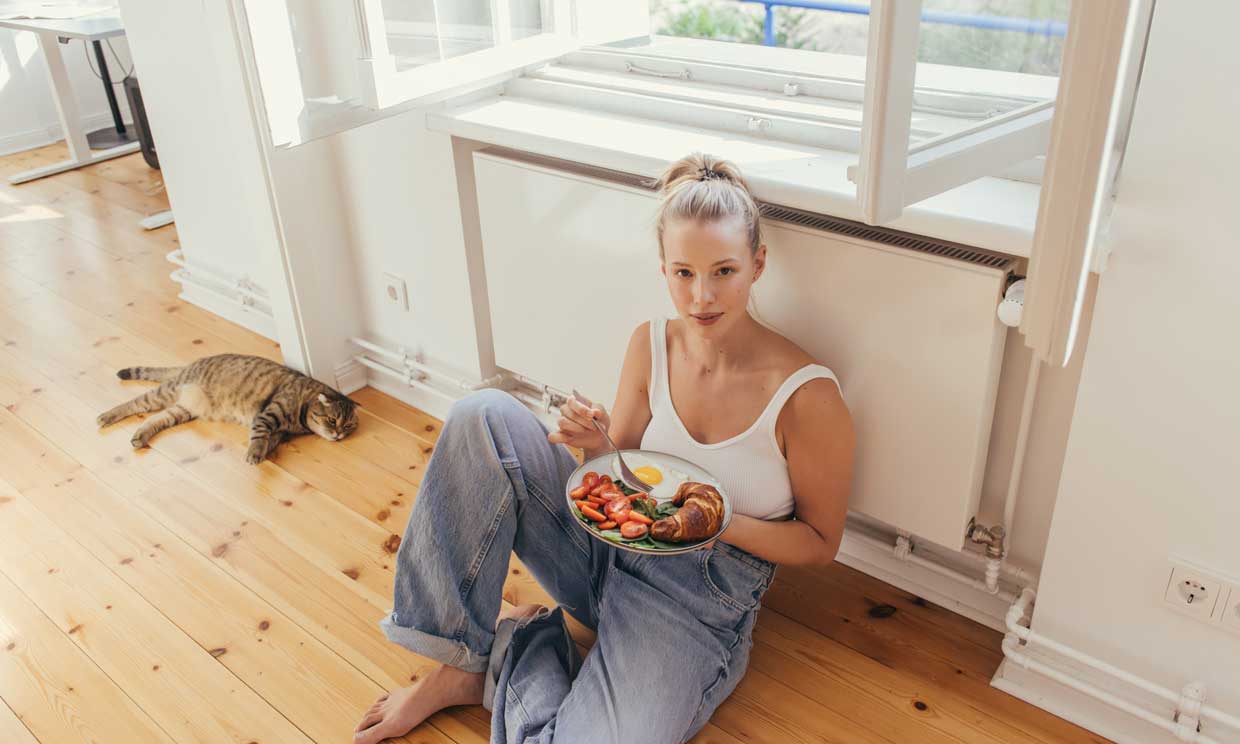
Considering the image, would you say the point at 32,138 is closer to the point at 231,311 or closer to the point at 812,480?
the point at 231,311

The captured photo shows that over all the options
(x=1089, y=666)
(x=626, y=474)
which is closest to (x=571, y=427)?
(x=626, y=474)

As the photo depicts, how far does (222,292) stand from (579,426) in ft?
6.28

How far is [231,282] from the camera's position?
118 inches

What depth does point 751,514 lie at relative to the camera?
162cm

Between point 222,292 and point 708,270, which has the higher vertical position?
point 708,270

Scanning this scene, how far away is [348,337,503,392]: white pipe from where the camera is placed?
7.88 feet

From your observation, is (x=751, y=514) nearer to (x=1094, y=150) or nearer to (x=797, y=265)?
(x=797, y=265)

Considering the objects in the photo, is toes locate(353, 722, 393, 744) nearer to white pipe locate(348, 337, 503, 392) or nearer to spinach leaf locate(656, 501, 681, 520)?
spinach leaf locate(656, 501, 681, 520)

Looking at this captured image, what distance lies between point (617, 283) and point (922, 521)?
71 cm

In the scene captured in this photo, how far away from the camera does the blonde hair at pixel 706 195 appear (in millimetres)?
1474

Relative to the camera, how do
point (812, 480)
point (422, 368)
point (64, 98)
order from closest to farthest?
point (812, 480)
point (422, 368)
point (64, 98)

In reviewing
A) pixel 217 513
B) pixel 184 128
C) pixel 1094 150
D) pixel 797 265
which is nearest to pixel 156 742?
pixel 217 513

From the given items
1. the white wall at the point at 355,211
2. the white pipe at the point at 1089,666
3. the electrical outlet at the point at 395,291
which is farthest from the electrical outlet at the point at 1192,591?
the electrical outlet at the point at 395,291

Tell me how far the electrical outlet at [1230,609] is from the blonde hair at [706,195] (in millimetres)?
806
